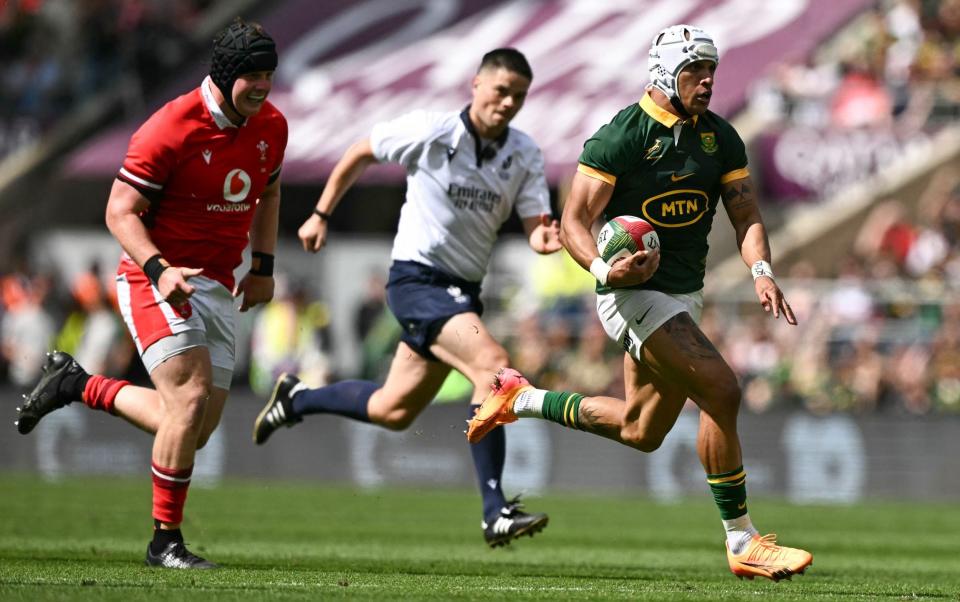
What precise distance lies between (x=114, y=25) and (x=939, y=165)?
44.7 feet

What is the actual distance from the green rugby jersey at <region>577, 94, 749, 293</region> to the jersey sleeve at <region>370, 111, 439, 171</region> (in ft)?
6.26

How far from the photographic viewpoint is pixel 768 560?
885cm

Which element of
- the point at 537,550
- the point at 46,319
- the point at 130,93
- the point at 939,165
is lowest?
the point at 537,550

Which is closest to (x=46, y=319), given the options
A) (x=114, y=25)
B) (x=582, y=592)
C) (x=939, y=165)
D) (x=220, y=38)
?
(x=114, y=25)

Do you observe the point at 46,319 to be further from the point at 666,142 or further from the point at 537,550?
the point at 666,142

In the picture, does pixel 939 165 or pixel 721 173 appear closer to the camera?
pixel 721 173

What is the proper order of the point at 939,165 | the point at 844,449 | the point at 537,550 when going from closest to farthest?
the point at 537,550 < the point at 844,449 < the point at 939,165

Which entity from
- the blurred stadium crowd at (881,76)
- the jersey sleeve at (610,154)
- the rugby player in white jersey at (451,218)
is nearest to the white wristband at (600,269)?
the jersey sleeve at (610,154)

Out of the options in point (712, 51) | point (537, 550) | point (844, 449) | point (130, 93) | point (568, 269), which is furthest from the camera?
point (130, 93)

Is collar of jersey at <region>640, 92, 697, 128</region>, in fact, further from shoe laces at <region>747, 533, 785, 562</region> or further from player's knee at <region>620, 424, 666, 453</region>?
shoe laces at <region>747, 533, 785, 562</region>

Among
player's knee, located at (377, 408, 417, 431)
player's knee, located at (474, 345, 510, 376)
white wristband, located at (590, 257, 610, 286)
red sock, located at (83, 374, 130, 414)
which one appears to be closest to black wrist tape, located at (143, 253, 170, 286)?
red sock, located at (83, 374, 130, 414)

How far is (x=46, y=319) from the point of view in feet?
71.8

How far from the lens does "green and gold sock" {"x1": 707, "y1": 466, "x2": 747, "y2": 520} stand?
29.7ft

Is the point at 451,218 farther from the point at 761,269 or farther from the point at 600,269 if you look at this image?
the point at 761,269
